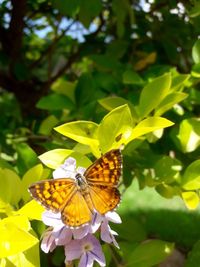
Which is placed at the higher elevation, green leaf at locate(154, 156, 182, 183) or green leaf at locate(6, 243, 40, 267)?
green leaf at locate(6, 243, 40, 267)

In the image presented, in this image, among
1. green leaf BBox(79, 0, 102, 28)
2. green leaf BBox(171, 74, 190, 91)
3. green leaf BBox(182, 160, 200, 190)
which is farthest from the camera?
green leaf BBox(79, 0, 102, 28)

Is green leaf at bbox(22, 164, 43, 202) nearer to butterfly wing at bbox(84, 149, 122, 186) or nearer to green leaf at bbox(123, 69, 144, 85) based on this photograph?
butterfly wing at bbox(84, 149, 122, 186)

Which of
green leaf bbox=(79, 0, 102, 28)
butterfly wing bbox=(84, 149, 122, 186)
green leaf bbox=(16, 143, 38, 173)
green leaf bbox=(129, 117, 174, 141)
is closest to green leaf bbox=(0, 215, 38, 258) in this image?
butterfly wing bbox=(84, 149, 122, 186)

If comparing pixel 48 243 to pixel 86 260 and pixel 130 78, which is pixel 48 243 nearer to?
pixel 86 260

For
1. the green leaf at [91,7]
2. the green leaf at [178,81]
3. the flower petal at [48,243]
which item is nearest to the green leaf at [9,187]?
the flower petal at [48,243]

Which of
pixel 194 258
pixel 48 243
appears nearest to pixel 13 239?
pixel 48 243

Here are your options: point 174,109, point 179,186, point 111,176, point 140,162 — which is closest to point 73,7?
point 174,109

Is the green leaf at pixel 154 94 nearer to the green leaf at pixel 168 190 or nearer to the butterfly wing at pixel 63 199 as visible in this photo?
the green leaf at pixel 168 190
